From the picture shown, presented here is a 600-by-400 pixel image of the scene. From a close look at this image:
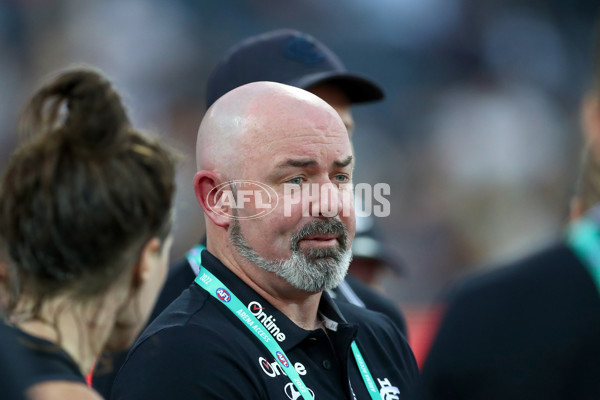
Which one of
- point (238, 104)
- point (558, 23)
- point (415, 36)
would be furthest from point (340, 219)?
point (558, 23)

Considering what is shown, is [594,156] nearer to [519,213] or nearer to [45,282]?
[45,282]

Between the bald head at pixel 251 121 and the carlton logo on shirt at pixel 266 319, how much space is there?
0.39 meters

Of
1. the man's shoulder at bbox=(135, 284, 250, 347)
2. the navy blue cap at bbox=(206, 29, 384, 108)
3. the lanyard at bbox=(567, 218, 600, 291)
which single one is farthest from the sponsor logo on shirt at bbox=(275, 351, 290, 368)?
the navy blue cap at bbox=(206, 29, 384, 108)

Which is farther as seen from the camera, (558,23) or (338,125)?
(558,23)

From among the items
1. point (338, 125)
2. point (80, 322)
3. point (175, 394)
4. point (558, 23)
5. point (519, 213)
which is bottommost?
point (519, 213)

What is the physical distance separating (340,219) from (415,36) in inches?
313

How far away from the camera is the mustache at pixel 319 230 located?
7.61 ft

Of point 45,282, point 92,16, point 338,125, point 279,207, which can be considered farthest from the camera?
point 92,16

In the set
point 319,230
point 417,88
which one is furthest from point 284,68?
point 417,88

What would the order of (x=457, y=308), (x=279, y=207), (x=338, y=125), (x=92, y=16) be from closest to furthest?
1. (x=457, y=308)
2. (x=279, y=207)
3. (x=338, y=125)
4. (x=92, y=16)

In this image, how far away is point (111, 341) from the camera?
1.89 m

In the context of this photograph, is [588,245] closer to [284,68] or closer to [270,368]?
[270,368]

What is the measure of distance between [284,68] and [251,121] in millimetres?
733

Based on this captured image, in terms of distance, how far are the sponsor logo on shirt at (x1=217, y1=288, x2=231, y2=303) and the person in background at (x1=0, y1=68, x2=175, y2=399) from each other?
0.44 metres
